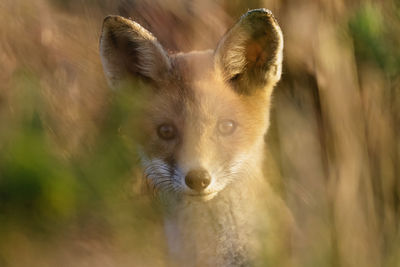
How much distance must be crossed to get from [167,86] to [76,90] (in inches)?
33.0

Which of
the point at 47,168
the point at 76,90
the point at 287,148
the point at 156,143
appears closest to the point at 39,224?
the point at 47,168

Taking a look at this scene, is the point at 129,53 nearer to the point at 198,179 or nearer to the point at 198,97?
the point at 198,97

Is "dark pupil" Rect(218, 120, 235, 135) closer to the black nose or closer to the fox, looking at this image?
the fox

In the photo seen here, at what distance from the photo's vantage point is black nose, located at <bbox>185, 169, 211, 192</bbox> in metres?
1.97

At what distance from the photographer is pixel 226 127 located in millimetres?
2303

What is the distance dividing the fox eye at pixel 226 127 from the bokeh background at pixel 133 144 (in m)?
0.24

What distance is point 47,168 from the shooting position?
27.1 inches

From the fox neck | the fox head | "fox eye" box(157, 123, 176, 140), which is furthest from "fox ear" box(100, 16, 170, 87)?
the fox neck

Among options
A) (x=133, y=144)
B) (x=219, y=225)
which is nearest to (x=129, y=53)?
(x=219, y=225)

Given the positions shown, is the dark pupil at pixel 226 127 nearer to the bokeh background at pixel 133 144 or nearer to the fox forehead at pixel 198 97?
the fox forehead at pixel 198 97

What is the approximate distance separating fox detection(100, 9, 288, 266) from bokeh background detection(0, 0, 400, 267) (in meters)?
0.11

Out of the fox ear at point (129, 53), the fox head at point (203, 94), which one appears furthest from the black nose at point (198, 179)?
the fox ear at point (129, 53)

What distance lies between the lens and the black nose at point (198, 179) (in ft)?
6.45

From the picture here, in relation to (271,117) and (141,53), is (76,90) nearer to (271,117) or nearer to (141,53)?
(141,53)
